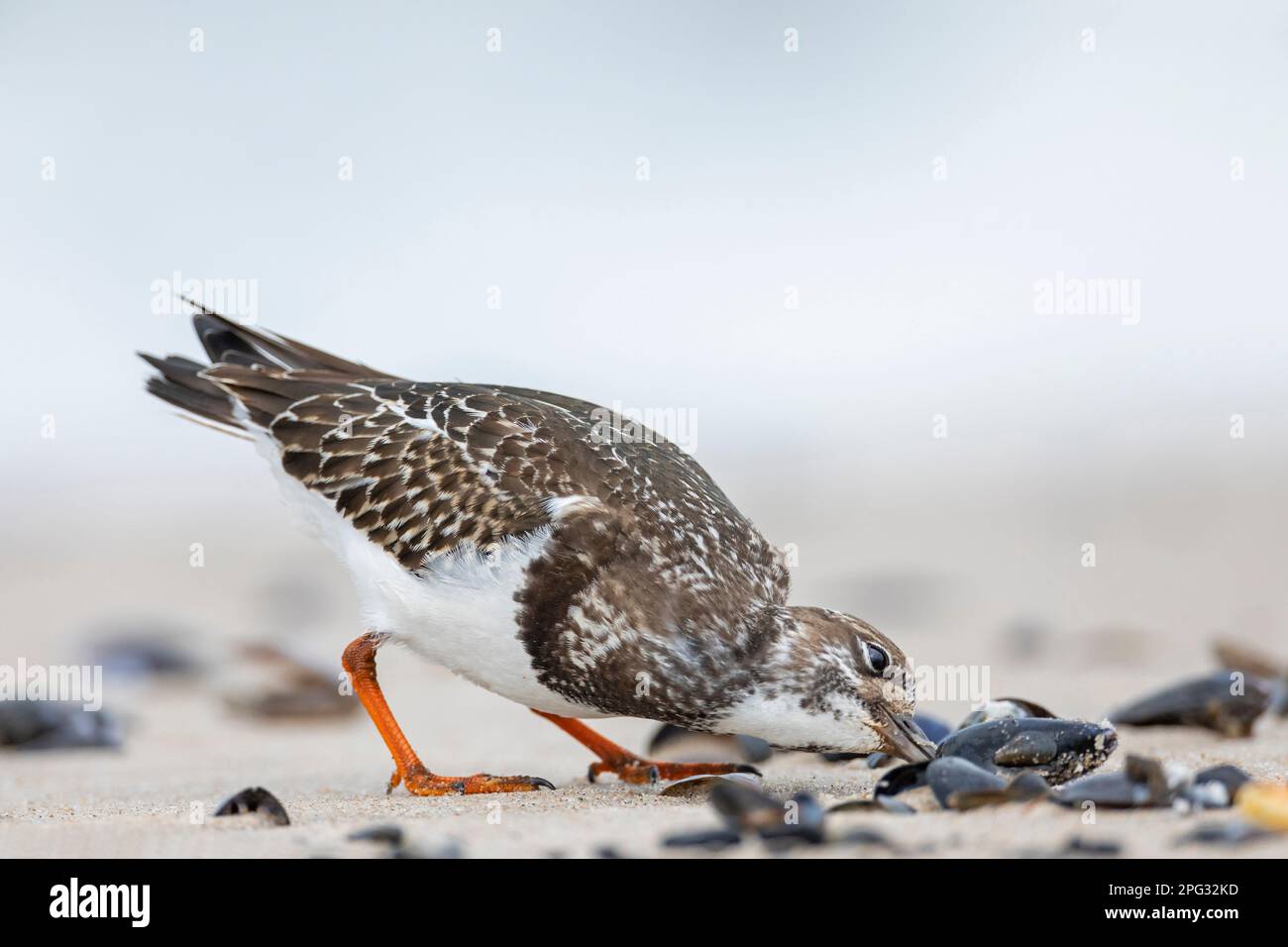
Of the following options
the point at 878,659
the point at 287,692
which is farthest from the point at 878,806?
the point at 287,692

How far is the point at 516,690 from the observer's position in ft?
19.2

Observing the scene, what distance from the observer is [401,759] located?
20.1 ft

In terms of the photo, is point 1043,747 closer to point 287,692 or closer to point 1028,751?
point 1028,751

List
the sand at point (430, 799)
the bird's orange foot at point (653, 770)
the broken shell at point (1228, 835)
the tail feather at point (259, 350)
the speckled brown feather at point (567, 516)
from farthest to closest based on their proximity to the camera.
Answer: the tail feather at point (259, 350), the bird's orange foot at point (653, 770), the speckled brown feather at point (567, 516), the sand at point (430, 799), the broken shell at point (1228, 835)

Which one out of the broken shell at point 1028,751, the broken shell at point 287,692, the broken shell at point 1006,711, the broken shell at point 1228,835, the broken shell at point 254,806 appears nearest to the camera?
the broken shell at point 1228,835

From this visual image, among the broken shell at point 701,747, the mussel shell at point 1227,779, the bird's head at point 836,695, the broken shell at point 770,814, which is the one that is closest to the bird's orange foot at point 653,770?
the broken shell at point 701,747

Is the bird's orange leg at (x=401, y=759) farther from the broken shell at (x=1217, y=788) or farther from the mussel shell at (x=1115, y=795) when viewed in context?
the broken shell at (x=1217, y=788)

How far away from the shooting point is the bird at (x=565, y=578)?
5.47 m

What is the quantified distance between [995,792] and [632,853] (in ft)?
4.29

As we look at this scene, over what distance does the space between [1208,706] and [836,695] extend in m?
2.73

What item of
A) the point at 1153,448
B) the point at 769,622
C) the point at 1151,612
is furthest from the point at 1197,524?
the point at 769,622

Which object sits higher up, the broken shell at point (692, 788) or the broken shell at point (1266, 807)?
the broken shell at point (1266, 807)

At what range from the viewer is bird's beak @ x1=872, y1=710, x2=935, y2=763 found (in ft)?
18.1
